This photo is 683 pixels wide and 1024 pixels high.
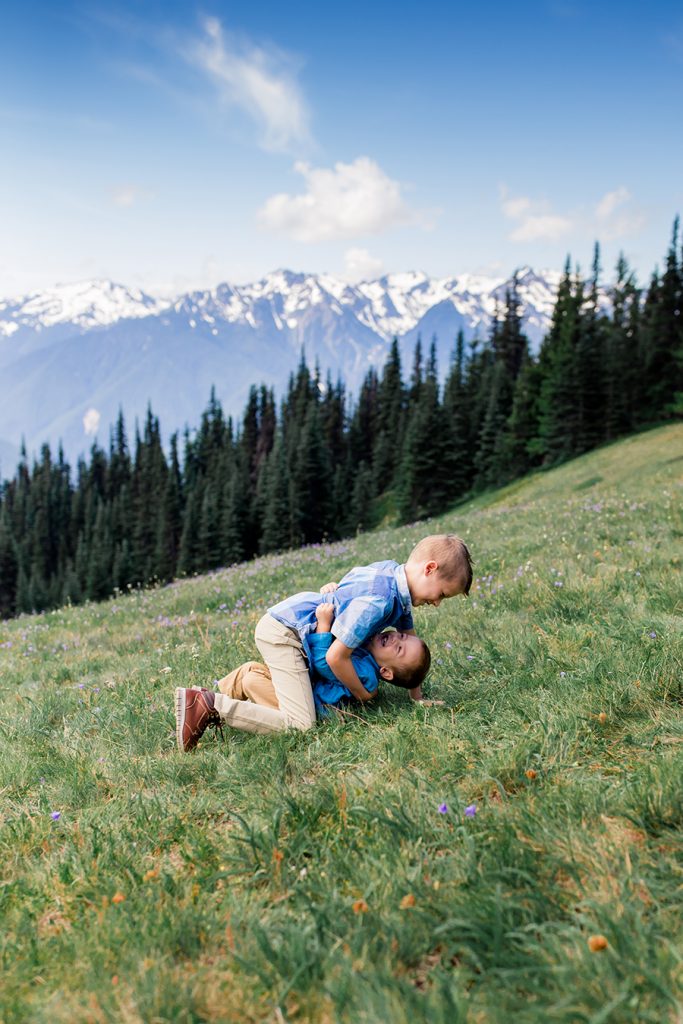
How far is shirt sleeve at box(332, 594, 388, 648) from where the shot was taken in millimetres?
4332

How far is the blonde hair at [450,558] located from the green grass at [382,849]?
0.95m

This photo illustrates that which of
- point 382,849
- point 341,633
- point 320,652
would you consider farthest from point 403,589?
point 382,849

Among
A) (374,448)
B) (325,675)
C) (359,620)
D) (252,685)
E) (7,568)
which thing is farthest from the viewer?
(7,568)

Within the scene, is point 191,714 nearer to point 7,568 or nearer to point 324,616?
point 324,616

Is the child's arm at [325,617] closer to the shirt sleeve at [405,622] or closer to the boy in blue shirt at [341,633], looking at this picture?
the boy in blue shirt at [341,633]

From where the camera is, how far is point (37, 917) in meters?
2.74

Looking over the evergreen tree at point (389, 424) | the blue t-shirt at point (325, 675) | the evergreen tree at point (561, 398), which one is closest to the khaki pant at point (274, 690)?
the blue t-shirt at point (325, 675)

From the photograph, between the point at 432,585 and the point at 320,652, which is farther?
the point at 320,652

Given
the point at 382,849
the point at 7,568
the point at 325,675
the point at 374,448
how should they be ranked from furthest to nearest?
the point at 7,568
the point at 374,448
the point at 325,675
the point at 382,849

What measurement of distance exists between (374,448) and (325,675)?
303ft

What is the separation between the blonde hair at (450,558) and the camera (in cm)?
442

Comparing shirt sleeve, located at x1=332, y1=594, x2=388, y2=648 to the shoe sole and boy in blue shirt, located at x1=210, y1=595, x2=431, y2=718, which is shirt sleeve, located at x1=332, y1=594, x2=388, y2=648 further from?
the shoe sole

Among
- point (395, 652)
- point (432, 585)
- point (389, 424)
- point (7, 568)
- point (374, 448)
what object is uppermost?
point (389, 424)

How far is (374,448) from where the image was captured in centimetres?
9638
